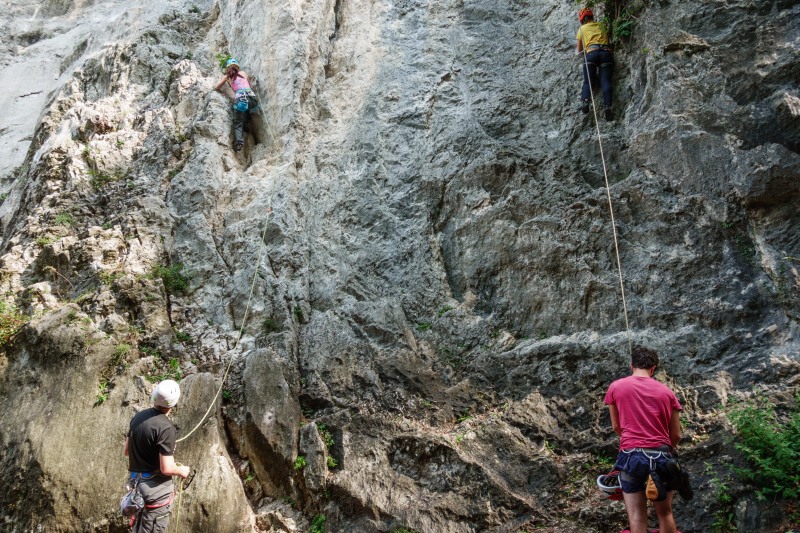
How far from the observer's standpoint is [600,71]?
8.12 m

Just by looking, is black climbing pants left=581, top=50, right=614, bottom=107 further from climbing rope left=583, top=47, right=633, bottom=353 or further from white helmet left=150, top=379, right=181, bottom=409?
white helmet left=150, top=379, right=181, bottom=409

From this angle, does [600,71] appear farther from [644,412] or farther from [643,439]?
[643,439]

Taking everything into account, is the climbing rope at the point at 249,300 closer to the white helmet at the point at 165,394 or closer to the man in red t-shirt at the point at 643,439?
the white helmet at the point at 165,394

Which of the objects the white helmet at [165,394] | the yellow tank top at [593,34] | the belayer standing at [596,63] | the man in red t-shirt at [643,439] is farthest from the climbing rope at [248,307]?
the yellow tank top at [593,34]

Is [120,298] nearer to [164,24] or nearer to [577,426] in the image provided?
[577,426]

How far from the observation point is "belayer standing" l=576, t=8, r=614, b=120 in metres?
7.95

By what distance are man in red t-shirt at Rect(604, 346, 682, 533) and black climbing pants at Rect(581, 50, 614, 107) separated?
16.5 ft

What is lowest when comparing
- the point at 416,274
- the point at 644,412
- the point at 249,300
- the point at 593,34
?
the point at 644,412

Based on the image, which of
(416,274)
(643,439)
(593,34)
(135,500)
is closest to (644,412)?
(643,439)

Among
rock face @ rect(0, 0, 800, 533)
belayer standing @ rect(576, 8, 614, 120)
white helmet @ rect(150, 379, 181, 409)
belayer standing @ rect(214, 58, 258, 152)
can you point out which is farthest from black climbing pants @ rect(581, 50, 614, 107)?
white helmet @ rect(150, 379, 181, 409)

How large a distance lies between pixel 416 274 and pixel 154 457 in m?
4.16

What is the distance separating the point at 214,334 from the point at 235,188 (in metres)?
2.80

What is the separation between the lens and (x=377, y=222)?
8.46 meters

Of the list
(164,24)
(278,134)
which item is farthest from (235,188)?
(164,24)
